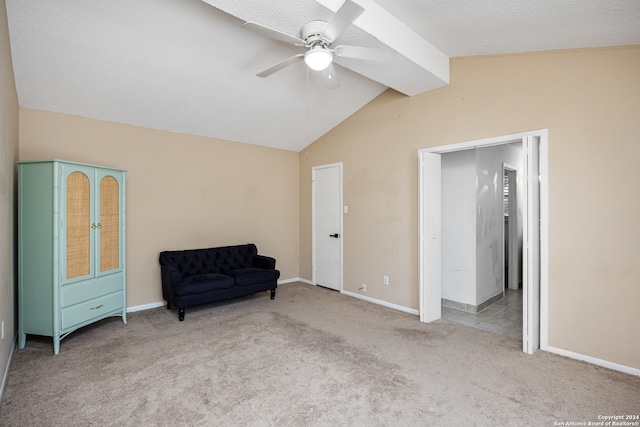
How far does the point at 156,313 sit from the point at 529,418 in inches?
158

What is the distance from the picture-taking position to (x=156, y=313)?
4.14m

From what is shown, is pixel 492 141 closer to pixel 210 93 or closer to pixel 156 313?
pixel 210 93

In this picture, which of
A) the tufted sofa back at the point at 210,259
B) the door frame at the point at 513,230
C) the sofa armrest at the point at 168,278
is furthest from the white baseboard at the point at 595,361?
the sofa armrest at the point at 168,278

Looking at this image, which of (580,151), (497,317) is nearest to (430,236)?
(497,317)

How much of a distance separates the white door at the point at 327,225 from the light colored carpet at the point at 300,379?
5.33 ft

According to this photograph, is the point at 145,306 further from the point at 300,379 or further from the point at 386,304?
the point at 386,304

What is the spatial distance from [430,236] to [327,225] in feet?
6.38

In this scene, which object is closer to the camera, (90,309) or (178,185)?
(90,309)

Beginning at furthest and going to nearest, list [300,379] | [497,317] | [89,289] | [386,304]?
[386,304] < [497,317] < [89,289] < [300,379]

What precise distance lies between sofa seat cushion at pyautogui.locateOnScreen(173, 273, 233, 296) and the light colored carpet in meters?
0.39

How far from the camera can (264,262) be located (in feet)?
16.0

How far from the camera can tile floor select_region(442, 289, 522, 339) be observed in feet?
11.8

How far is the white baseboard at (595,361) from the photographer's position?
260cm

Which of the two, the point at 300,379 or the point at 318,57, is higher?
the point at 318,57
